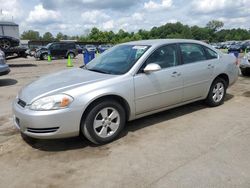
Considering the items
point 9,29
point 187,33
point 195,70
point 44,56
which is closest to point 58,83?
point 195,70

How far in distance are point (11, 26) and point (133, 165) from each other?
66.2 ft

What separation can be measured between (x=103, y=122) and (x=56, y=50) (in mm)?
22051

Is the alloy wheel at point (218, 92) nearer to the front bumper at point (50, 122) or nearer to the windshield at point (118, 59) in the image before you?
the windshield at point (118, 59)

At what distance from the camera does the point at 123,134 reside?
4410mm

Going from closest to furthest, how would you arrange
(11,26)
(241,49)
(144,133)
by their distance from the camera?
1. (144,133)
2. (11,26)
3. (241,49)

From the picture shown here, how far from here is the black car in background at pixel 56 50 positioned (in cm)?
2427

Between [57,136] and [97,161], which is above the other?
[57,136]

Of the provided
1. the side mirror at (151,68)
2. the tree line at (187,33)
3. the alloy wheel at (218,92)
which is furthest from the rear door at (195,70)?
the tree line at (187,33)

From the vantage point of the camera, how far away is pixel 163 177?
3.08 meters

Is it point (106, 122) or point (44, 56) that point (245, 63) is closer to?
point (106, 122)

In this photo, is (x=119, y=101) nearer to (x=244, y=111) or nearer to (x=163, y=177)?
(x=163, y=177)

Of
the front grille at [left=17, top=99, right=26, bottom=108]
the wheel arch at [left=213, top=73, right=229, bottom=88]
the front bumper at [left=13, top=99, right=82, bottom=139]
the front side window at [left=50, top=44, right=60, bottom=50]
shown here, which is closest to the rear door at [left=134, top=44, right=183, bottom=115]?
the front bumper at [left=13, top=99, right=82, bottom=139]

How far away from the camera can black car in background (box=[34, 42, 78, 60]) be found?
79.6 feet

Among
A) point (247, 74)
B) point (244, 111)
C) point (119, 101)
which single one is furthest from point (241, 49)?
point (119, 101)
